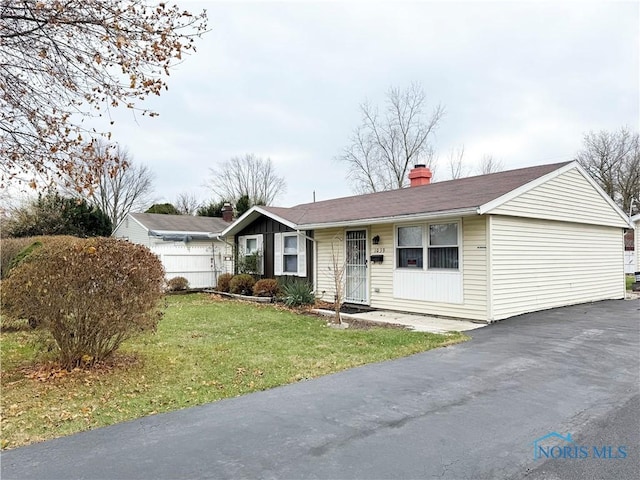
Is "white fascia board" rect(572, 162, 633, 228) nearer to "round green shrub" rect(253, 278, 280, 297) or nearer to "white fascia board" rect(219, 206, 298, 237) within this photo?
"white fascia board" rect(219, 206, 298, 237)

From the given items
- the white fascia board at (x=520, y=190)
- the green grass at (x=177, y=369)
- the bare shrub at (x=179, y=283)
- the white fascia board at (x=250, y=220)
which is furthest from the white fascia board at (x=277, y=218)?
the white fascia board at (x=520, y=190)

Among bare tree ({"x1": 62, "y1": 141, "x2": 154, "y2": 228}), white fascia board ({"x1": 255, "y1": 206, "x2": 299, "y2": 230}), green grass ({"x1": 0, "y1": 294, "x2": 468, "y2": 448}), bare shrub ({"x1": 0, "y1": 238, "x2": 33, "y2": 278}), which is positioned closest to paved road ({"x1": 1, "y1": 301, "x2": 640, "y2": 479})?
green grass ({"x1": 0, "y1": 294, "x2": 468, "y2": 448})

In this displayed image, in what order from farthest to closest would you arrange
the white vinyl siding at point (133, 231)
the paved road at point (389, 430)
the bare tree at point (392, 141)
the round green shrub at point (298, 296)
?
the bare tree at point (392, 141)
the white vinyl siding at point (133, 231)
the round green shrub at point (298, 296)
the paved road at point (389, 430)

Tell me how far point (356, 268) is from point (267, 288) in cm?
368

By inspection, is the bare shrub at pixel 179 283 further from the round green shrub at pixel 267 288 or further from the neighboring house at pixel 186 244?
the round green shrub at pixel 267 288

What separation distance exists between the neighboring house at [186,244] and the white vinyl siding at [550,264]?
11.4 metres

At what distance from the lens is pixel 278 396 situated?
15.8 feet

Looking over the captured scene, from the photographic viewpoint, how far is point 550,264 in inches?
447

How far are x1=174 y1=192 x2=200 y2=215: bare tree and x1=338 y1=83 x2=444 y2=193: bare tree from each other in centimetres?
1678

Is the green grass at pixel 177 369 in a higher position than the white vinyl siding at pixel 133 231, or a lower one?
lower

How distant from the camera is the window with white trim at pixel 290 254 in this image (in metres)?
14.8

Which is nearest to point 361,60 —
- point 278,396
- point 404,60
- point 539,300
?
point 404,60

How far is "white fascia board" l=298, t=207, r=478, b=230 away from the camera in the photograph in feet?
31.0

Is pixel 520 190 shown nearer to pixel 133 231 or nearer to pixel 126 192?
pixel 133 231
